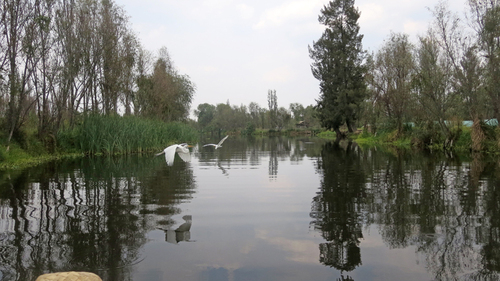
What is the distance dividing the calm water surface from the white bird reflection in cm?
2

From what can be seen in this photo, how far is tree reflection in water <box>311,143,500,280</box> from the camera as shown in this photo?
457 cm

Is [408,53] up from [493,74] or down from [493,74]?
up

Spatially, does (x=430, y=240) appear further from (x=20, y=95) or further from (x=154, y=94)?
(x=154, y=94)

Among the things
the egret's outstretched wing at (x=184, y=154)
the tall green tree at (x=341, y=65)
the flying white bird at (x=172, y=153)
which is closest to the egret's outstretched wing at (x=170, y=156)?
the flying white bird at (x=172, y=153)

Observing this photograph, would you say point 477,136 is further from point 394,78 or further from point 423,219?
point 423,219

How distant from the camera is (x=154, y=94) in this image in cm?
3169

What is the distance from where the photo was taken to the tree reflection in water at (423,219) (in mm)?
4570

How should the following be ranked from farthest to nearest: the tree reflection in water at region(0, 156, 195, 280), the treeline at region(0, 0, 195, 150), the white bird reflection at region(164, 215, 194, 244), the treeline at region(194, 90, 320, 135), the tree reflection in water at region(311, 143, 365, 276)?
the treeline at region(194, 90, 320, 135)
the treeline at region(0, 0, 195, 150)
the white bird reflection at region(164, 215, 194, 244)
the tree reflection in water at region(311, 143, 365, 276)
the tree reflection in water at region(0, 156, 195, 280)

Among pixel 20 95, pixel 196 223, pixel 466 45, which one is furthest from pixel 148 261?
pixel 466 45

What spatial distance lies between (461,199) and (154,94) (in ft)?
89.5

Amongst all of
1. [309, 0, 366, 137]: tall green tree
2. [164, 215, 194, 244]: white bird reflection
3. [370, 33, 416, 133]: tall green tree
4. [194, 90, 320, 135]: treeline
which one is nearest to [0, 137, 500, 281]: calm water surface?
[164, 215, 194, 244]: white bird reflection

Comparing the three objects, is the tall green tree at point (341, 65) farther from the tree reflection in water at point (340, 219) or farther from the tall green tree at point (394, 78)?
the tree reflection in water at point (340, 219)

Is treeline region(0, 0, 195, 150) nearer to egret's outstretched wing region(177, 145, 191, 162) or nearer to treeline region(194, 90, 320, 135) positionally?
egret's outstretched wing region(177, 145, 191, 162)

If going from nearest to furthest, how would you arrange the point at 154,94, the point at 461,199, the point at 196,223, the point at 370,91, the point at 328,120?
the point at 196,223 < the point at 461,199 < the point at 154,94 < the point at 370,91 < the point at 328,120
